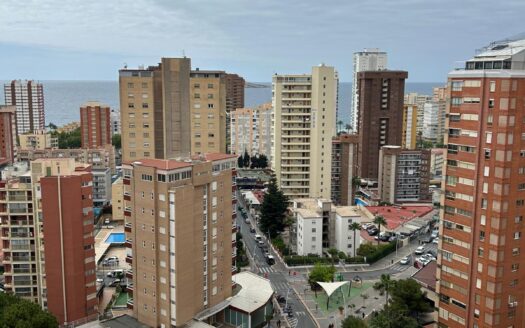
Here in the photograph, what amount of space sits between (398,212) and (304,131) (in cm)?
2191

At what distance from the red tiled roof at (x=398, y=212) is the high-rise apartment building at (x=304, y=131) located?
1039 cm

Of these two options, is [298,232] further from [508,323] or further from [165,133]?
[508,323]

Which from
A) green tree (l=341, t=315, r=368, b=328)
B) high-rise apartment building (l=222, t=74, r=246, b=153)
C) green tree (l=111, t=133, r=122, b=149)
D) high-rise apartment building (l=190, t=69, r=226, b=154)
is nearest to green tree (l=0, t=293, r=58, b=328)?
green tree (l=341, t=315, r=368, b=328)

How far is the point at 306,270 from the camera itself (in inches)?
2416

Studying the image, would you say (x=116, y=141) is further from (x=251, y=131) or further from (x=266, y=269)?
(x=266, y=269)

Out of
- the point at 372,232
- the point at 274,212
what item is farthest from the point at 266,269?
the point at 372,232

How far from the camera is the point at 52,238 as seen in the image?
42875 millimetres

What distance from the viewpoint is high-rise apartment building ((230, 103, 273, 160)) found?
12381cm

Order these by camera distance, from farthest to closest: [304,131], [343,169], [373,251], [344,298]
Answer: [343,169] < [304,131] < [373,251] < [344,298]

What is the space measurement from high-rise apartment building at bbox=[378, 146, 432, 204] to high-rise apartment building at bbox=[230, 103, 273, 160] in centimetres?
3616

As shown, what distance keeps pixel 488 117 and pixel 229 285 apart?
25.5 meters

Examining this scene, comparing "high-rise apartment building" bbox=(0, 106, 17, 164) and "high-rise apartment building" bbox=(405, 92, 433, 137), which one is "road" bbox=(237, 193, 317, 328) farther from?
"high-rise apartment building" bbox=(405, 92, 433, 137)

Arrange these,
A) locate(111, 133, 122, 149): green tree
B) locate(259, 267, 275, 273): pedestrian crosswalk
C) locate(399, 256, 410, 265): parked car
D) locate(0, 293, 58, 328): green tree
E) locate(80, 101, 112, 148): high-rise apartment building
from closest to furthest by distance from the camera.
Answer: locate(0, 293, 58, 328): green tree
locate(259, 267, 275, 273): pedestrian crosswalk
locate(399, 256, 410, 265): parked car
locate(80, 101, 112, 148): high-rise apartment building
locate(111, 133, 122, 149): green tree

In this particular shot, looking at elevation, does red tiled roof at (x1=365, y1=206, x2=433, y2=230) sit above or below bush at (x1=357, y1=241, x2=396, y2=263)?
above
